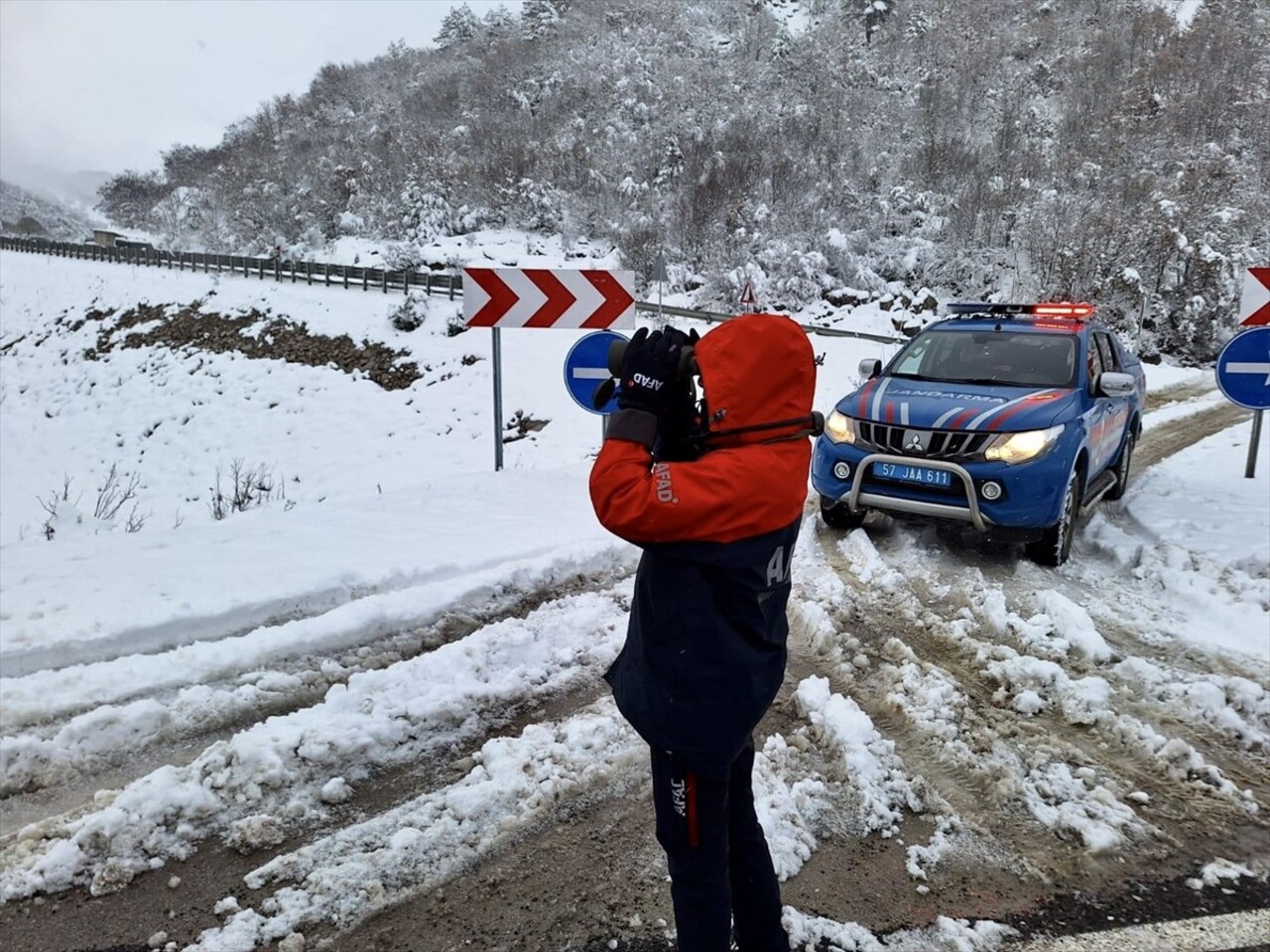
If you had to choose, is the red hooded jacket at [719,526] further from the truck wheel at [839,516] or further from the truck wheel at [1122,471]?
the truck wheel at [1122,471]

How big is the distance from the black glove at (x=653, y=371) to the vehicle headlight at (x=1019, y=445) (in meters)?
4.38

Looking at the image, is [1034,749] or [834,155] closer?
[1034,749]

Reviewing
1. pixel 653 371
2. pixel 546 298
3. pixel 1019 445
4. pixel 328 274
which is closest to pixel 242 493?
pixel 546 298

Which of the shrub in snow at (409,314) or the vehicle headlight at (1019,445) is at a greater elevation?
the shrub in snow at (409,314)

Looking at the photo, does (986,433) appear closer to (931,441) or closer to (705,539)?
(931,441)

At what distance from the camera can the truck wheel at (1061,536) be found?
5844 millimetres

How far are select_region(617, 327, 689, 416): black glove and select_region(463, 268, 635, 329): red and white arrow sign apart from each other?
186 inches

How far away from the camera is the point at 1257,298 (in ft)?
25.5

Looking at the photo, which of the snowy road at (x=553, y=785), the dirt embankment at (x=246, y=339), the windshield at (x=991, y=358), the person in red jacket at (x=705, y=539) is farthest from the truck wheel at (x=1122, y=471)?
the dirt embankment at (x=246, y=339)

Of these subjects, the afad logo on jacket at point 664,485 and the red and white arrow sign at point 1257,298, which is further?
the red and white arrow sign at point 1257,298

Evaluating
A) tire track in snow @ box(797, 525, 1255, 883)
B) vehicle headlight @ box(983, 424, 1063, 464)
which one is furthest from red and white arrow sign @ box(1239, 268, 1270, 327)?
tire track in snow @ box(797, 525, 1255, 883)

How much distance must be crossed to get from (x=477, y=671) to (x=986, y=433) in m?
3.94

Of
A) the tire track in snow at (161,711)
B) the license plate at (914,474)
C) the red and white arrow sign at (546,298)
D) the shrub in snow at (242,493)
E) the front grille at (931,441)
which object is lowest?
the shrub in snow at (242,493)

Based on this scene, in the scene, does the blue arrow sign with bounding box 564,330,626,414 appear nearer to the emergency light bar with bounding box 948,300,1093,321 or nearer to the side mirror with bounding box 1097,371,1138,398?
the emergency light bar with bounding box 948,300,1093,321
